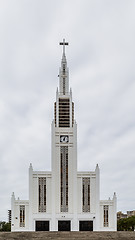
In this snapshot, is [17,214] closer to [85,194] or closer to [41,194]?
[41,194]

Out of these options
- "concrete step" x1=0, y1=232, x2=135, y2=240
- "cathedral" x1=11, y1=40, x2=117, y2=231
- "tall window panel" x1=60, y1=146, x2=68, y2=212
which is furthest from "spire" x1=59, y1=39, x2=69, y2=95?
"concrete step" x1=0, y1=232, x2=135, y2=240

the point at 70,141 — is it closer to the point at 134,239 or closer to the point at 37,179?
the point at 37,179

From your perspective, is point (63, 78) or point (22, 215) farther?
point (63, 78)

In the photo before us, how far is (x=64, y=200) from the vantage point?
57875 mm

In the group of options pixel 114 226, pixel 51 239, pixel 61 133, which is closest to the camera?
pixel 51 239

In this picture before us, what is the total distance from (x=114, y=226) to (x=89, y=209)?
411 cm

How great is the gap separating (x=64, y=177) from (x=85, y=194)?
384cm

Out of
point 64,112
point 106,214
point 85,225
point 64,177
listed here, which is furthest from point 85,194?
point 64,112

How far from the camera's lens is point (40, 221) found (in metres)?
56.7

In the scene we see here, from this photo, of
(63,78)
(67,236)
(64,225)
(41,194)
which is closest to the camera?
(67,236)

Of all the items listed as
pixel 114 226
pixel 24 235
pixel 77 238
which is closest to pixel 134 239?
pixel 77 238

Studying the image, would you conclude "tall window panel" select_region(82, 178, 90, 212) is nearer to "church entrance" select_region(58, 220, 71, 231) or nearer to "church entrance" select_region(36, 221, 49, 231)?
"church entrance" select_region(58, 220, 71, 231)

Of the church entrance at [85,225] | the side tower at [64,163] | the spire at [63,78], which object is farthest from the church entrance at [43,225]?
the spire at [63,78]

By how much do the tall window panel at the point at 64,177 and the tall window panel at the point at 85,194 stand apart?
243 centimetres
